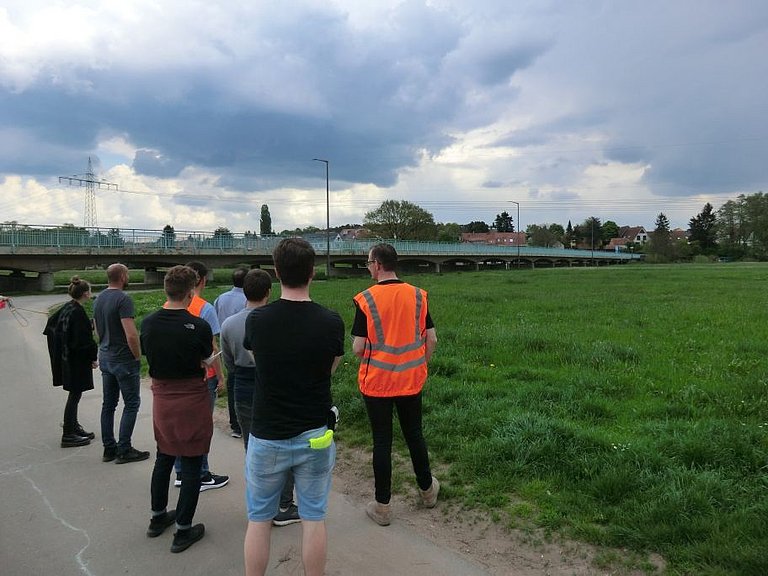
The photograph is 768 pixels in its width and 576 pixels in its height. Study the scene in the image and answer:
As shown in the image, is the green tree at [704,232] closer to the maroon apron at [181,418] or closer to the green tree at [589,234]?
the green tree at [589,234]

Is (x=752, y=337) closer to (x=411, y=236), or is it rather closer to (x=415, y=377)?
(x=415, y=377)

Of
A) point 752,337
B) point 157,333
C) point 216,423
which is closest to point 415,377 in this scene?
point 157,333

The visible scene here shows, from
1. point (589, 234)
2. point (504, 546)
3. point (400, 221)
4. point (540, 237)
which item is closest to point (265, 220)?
point (400, 221)

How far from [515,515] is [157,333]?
277 centimetres

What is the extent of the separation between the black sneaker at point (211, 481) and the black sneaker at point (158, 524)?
0.58 metres

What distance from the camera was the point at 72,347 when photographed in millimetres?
5383

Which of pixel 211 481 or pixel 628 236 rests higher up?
pixel 628 236

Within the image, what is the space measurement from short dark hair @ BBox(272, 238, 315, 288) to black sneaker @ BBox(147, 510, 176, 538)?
7.20 ft

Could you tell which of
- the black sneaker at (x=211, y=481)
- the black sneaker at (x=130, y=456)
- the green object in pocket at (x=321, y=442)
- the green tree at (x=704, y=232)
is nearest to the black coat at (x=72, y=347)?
the black sneaker at (x=130, y=456)

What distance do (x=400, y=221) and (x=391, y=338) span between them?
95683mm

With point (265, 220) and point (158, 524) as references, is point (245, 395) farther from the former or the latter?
point (265, 220)

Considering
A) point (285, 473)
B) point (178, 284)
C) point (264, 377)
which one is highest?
point (178, 284)

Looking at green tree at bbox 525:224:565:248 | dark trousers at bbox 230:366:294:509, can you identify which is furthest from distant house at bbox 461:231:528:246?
dark trousers at bbox 230:366:294:509

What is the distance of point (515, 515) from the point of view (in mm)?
3641
